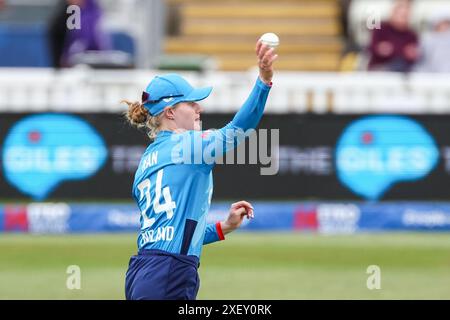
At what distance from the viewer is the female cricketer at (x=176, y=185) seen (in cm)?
683

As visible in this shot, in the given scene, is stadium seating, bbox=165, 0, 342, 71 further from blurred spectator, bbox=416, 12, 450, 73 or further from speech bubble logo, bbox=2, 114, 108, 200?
speech bubble logo, bbox=2, 114, 108, 200

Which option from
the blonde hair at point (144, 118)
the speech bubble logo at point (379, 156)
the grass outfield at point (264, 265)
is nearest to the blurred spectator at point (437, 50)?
the speech bubble logo at point (379, 156)

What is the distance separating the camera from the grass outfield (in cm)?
1127

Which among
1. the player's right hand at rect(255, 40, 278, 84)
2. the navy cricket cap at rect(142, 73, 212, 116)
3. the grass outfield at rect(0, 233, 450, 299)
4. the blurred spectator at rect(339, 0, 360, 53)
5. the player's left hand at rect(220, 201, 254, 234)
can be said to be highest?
the blurred spectator at rect(339, 0, 360, 53)

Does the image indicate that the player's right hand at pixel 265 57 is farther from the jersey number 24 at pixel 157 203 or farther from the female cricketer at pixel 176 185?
the jersey number 24 at pixel 157 203

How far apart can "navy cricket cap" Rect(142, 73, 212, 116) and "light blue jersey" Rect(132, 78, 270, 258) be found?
0.66 ft

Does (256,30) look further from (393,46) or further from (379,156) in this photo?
(379,156)

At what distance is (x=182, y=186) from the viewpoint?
696 cm

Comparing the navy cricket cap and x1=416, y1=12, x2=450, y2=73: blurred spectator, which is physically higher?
x1=416, y1=12, x2=450, y2=73: blurred spectator

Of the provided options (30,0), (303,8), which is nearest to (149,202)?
(30,0)

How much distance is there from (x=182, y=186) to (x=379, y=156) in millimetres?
9234

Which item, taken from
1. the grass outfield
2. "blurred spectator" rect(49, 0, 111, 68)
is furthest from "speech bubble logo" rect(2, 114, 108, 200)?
"blurred spectator" rect(49, 0, 111, 68)
